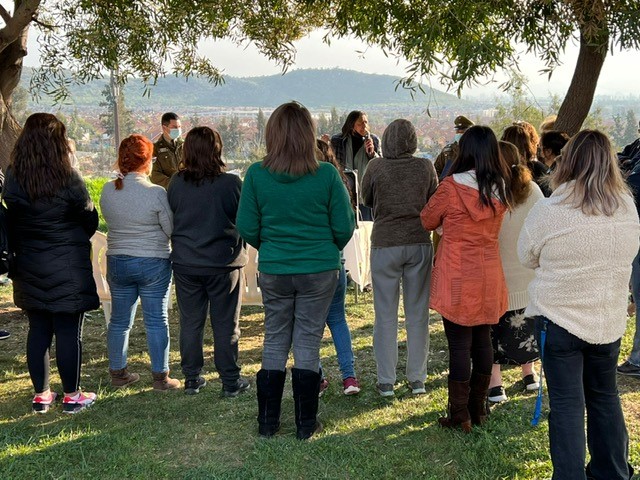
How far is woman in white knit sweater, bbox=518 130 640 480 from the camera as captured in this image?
3314mm

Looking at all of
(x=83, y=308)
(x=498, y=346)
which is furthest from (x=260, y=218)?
(x=498, y=346)

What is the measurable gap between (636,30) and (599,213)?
2030mm

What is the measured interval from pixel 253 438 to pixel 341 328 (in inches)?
43.4

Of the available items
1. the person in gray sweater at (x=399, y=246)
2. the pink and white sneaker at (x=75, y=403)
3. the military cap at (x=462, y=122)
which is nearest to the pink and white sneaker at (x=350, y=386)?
the person in gray sweater at (x=399, y=246)

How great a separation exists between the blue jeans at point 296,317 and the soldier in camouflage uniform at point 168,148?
4031mm

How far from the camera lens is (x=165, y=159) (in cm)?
803

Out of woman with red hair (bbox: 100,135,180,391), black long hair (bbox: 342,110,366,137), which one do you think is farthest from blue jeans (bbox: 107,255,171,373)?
black long hair (bbox: 342,110,366,137)

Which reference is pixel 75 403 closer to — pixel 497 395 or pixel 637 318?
pixel 497 395

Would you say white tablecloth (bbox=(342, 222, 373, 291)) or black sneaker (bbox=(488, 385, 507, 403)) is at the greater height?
white tablecloth (bbox=(342, 222, 373, 291))

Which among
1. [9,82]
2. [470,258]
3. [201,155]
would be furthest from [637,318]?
[9,82]

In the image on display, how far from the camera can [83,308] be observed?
4863 mm

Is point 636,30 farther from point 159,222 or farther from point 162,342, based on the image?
point 162,342

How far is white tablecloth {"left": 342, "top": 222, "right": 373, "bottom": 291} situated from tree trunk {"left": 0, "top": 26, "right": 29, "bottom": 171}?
3.68 meters

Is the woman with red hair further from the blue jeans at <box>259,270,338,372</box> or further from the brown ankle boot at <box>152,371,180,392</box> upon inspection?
the blue jeans at <box>259,270,338,372</box>
